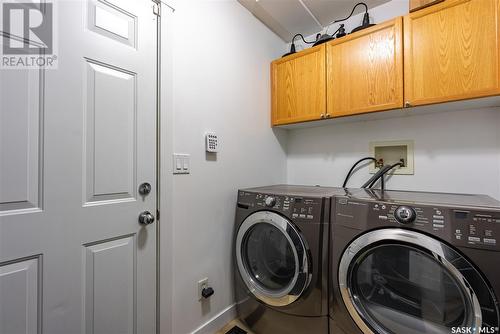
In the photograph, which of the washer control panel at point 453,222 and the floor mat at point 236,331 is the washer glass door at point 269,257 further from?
the washer control panel at point 453,222

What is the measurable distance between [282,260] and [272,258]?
0.27 ft

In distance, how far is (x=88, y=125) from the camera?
951 millimetres

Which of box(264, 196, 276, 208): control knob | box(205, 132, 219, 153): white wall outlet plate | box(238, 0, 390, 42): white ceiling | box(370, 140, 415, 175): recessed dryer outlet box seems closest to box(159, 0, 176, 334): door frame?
box(205, 132, 219, 153): white wall outlet plate

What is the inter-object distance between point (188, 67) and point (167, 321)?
1.48m

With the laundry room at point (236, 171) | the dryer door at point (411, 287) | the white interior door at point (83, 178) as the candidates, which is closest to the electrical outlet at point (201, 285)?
the laundry room at point (236, 171)

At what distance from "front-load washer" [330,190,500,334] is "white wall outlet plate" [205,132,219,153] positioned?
0.83 meters

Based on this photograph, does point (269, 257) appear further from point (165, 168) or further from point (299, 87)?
point (299, 87)

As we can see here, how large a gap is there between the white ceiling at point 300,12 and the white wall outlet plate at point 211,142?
1111mm

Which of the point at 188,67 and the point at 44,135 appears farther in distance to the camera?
the point at 188,67

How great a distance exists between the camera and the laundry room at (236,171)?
0.83m

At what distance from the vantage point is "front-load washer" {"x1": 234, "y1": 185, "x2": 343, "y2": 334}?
1.21m

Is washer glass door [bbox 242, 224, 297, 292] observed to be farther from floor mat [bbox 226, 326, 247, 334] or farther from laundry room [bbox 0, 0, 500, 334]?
floor mat [bbox 226, 326, 247, 334]

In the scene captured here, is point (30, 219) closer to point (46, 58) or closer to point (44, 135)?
point (44, 135)

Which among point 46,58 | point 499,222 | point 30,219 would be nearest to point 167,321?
point 30,219
